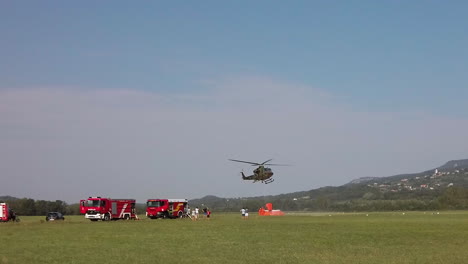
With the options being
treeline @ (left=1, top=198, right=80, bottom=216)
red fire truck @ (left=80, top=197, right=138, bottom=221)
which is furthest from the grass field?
treeline @ (left=1, top=198, right=80, bottom=216)

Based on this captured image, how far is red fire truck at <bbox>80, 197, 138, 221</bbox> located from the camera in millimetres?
72188

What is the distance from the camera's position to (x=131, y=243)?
32.7 metres

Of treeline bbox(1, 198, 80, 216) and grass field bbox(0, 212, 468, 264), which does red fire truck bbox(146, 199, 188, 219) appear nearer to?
grass field bbox(0, 212, 468, 264)

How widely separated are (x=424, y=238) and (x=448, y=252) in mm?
8359

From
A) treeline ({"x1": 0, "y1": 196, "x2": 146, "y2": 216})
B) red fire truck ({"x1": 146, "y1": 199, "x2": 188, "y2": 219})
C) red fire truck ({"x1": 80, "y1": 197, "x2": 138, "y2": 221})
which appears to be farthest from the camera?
treeline ({"x1": 0, "y1": 196, "x2": 146, "y2": 216})

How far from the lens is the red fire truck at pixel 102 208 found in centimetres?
7219

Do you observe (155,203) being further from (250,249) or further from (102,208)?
(250,249)

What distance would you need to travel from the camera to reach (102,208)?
72500 mm

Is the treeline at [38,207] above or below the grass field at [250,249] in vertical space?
above

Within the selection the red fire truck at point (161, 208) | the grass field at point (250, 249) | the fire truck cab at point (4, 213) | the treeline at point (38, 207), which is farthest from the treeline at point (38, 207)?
the grass field at point (250, 249)

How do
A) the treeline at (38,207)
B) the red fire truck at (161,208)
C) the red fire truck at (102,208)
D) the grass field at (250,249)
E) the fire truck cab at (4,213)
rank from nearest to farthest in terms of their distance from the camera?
the grass field at (250,249), the fire truck cab at (4,213), the red fire truck at (102,208), the red fire truck at (161,208), the treeline at (38,207)

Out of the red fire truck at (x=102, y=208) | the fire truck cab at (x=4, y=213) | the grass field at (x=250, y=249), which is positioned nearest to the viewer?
the grass field at (x=250, y=249)

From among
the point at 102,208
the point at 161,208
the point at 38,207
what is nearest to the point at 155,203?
the point at 161,208

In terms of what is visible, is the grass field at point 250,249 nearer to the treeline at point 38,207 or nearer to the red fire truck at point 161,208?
the red fire truck at point 161,208
